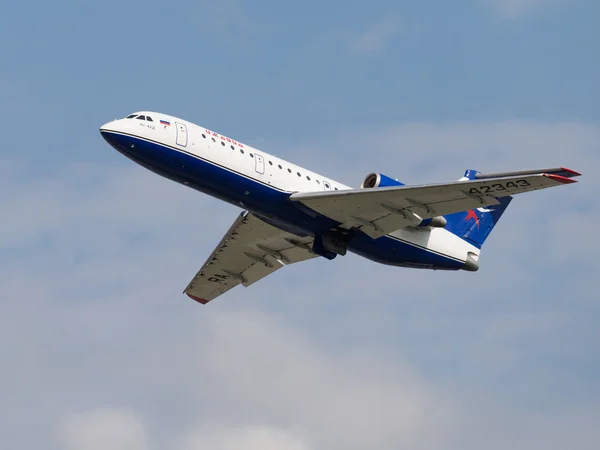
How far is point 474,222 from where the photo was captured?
48.9 meters

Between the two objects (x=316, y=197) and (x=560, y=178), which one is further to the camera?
(x=316, y=197)

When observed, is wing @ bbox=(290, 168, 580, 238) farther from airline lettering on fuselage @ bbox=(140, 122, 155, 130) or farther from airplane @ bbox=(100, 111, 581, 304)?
airline lettering on fuselage @ bbox=(140, 122, 155, 130)

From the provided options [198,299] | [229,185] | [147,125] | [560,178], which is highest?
[147,125]

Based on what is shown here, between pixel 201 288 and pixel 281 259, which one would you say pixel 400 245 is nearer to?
pixel 281 259

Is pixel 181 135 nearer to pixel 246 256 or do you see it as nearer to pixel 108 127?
pixel 108 127

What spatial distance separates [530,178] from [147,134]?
12773mm

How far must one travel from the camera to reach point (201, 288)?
5084 centimetres

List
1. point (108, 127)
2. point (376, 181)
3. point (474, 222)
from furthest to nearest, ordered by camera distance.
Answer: point (474, 222), point (376, 181), point (108, 127)

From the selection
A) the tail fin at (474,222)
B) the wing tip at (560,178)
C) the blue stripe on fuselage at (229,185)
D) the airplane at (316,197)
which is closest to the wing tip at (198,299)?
the airplane at (316,197)

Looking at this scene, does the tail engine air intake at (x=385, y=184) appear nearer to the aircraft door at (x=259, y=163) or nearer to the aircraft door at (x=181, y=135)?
the aircraft door at (x=259, y=163)

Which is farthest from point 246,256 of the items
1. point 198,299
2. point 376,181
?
point 376,181

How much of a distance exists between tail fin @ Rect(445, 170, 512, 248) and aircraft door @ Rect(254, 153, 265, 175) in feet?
30.2

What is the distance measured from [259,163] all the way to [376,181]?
15.0 ft

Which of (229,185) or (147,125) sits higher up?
(147,125)
